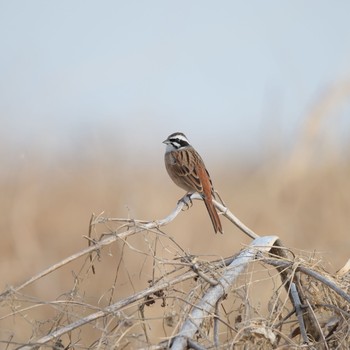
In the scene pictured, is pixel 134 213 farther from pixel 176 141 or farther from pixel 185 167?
pixel 176 141

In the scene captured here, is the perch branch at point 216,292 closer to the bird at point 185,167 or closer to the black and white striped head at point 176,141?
the bird at point 185,167

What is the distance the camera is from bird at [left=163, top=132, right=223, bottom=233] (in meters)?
4.91

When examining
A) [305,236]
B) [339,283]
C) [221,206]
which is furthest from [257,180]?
[339,283]

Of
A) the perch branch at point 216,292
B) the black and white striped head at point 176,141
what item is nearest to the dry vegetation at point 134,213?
the black and white striped head at point 176,141

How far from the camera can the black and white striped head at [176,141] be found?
557cm

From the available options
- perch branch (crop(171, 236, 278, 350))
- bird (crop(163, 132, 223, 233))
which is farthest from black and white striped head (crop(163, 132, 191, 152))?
perch branch (crop(171, 236, 278, 350))

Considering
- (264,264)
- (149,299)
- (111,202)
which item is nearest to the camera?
(149,299)

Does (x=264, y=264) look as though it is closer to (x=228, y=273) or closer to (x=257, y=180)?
(x=228, y=273)

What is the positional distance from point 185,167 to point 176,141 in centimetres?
48

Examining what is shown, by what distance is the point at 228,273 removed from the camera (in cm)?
196

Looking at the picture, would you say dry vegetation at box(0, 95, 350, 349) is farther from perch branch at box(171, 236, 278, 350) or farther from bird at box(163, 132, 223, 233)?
perch branch at box(171, 236, 278, 350)

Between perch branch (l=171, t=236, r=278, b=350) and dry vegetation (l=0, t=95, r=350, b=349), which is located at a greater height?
dry vegetation (l=0, t=95, r=350, b=349)

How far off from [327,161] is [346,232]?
1040mm

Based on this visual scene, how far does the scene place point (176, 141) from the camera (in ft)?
Answer: 18.3
